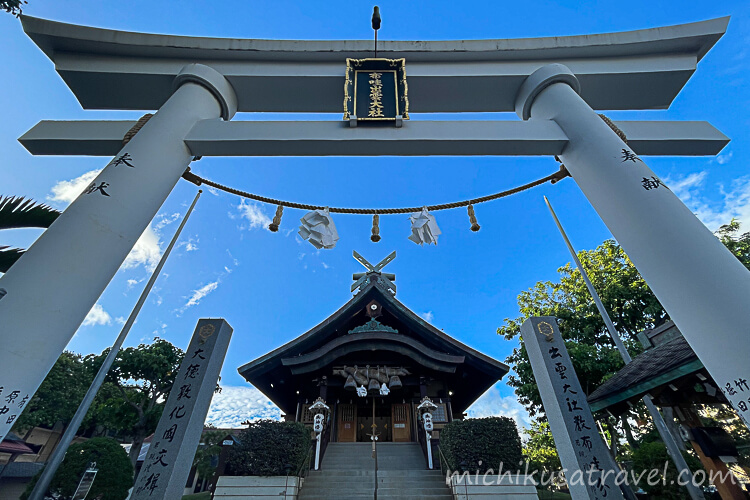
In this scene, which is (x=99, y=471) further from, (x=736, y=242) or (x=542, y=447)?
(x=736, y=242)

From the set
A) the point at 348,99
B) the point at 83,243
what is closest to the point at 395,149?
the point at 348,99

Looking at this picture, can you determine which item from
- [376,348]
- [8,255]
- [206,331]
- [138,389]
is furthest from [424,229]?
[138,389]

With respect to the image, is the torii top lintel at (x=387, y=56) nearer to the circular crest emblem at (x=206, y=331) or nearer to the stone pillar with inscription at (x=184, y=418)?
the circular crest emblem at (x=206, y=331)

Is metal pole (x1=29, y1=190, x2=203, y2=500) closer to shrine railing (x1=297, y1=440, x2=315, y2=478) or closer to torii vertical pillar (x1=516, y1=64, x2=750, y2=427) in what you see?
shrine railing (x1=297, y1=440, x2=315, y2=478)

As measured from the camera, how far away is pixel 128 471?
12.4m

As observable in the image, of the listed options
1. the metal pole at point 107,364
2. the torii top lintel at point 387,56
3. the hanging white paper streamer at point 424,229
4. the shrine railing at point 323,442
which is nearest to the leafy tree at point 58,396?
the metal pole at point 107,364

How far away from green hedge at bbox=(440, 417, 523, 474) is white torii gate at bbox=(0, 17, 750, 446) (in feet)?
21.0

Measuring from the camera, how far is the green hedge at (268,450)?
813 centimetres

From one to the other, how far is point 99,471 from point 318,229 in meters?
13.0

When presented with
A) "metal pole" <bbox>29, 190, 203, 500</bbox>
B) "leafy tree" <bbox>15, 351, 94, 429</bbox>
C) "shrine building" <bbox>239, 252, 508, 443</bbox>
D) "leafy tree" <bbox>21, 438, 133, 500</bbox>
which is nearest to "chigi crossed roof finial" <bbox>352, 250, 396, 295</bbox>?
"shrine building" <bbox>239, 252, 508, 443</bbox>

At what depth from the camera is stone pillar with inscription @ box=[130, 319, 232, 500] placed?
4.57 m

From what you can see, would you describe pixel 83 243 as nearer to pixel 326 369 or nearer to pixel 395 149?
pixel 395 149

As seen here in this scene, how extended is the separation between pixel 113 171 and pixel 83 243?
3.25ft

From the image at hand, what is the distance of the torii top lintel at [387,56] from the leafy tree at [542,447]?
1693 cm
